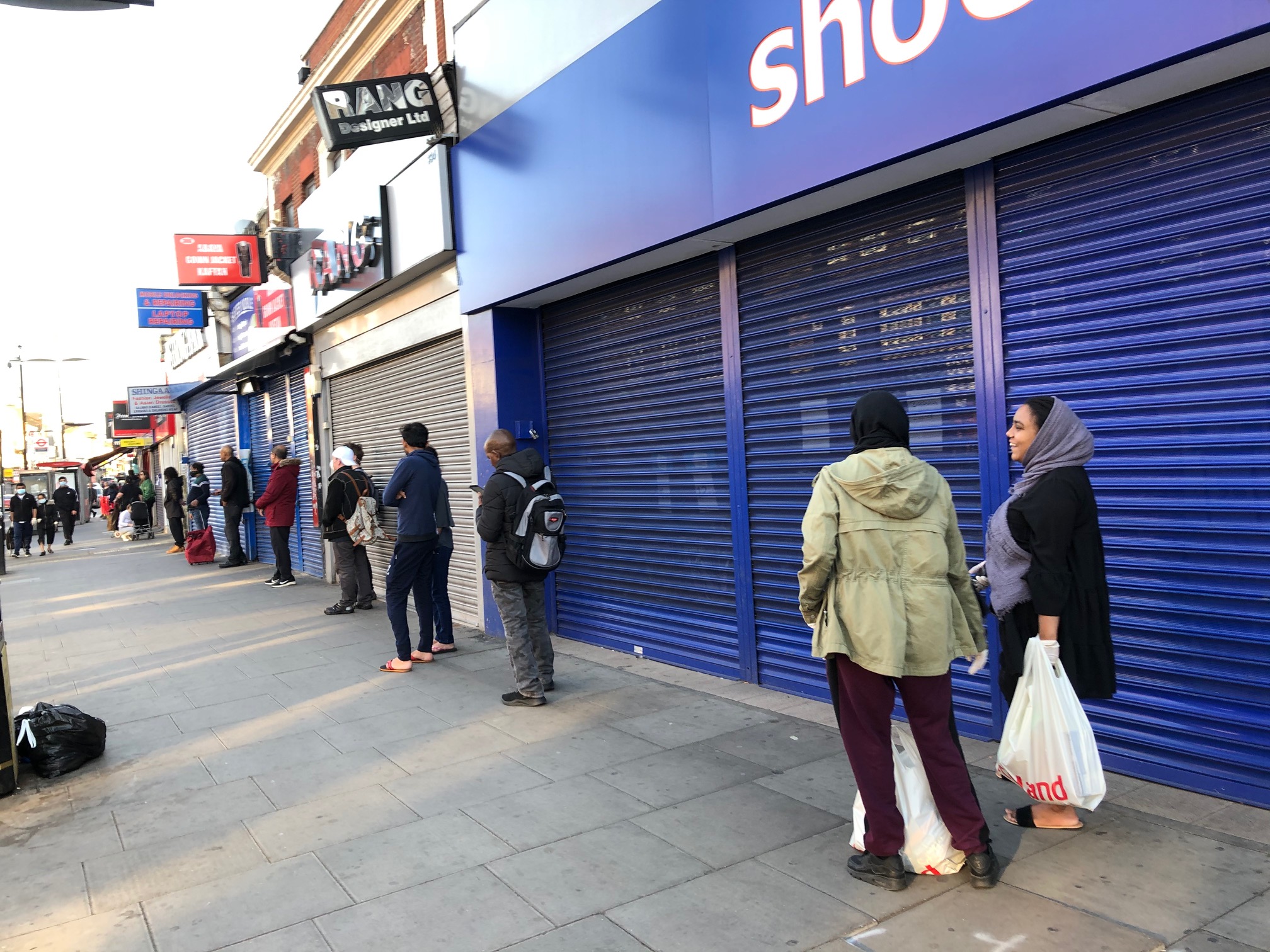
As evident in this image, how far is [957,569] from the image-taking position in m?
3.35

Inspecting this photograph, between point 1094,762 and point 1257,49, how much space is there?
279cm

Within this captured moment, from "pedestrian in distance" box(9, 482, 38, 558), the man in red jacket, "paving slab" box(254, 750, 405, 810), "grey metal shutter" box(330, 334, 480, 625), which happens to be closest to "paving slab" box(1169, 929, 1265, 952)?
"paving slab" box(254, 750, 405, 810)

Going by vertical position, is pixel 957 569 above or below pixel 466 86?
below

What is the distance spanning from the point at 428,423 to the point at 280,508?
449cm

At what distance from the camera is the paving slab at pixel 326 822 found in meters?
4.07

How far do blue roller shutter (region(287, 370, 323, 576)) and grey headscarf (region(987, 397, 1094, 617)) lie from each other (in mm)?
12463

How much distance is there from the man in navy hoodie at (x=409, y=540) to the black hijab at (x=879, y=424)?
4764mm

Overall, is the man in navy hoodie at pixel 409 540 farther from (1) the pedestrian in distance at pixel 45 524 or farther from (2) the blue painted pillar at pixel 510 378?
(1) the pedestrian in distance at pixel 45 524

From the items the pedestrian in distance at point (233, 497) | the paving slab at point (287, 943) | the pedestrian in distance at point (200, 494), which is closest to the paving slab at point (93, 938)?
the paving slab at point (287, 943)

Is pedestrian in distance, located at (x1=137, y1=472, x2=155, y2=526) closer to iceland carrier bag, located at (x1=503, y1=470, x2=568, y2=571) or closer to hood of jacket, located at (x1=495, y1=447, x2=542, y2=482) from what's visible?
hood of jacket, located at (x1=495, y1=447, x2=542, y2=482)

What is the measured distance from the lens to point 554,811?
14.0 feet

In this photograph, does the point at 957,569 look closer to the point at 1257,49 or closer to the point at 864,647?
the point at 864,647

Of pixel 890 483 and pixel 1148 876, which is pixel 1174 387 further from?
pixel 1148 876

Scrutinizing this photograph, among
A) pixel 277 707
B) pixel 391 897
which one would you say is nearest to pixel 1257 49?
pixel 391 897
